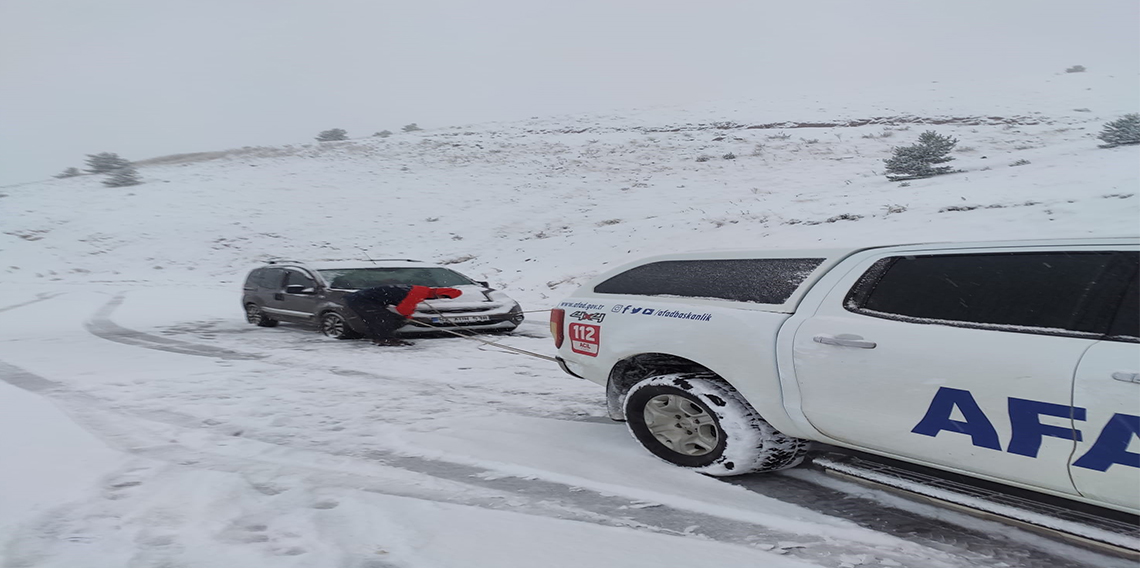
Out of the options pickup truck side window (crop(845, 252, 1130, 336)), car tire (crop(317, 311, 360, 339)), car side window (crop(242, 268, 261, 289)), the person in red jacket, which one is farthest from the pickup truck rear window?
car side window (crop(242, 268, 261, 289))

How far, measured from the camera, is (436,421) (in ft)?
16.2

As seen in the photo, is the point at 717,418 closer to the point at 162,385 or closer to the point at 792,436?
the point at 792,436

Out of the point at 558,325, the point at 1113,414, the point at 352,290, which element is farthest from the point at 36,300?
the point at 1113,414

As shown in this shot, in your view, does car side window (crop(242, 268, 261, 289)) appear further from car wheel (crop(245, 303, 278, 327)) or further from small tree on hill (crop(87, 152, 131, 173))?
small tree on hill (crop(87, 152, 131, 173))

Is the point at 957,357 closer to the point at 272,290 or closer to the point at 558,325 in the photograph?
the point at 558,325

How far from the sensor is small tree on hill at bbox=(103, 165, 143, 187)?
38.2 m

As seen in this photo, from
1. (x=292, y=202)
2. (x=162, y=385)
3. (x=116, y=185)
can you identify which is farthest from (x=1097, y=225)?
(x=116, y=185)

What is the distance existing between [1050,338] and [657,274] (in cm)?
217

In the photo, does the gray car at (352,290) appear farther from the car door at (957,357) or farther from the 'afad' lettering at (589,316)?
the car door at (957,357)

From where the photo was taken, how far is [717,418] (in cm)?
354

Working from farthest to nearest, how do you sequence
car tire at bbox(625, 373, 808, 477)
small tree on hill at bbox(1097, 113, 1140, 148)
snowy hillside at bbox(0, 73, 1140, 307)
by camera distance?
small tree on hill at bbox(1097, 113, 1140, 148) → snowy hillside at bbox(0, 73, 1140, 307) → car tire at bbox(625, 373, 808, 477)

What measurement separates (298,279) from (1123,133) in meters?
25.9

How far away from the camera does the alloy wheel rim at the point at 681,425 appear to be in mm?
3721

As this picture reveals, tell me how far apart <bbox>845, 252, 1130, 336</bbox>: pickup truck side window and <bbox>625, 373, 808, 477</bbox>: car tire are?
2.76 feet
